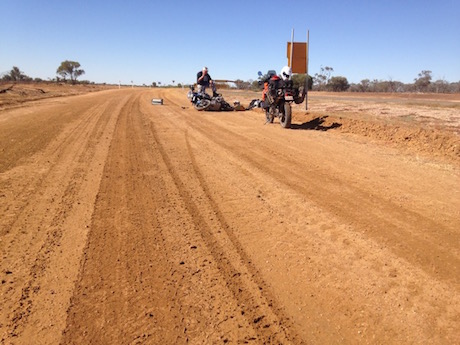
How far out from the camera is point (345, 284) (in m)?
2.85

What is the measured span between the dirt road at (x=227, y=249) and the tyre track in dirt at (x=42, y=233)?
15 mm

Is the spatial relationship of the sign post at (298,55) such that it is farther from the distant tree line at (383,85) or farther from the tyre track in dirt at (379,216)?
the distant tree line at (383,85)

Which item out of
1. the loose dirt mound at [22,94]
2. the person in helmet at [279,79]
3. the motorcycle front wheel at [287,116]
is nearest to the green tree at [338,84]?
the loose dirt mound at [22,94]

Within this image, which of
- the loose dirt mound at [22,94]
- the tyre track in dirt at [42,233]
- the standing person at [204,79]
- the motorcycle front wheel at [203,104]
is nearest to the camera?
Result: the tyre track in dirt at [42,233]

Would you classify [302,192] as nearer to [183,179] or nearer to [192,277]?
[183,179]

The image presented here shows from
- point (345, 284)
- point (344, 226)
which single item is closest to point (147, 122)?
point (344, 226)

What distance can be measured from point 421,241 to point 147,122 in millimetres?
9722

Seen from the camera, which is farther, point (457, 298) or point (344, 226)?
point (344, 226)

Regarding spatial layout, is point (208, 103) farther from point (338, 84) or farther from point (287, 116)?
point (338, 84)

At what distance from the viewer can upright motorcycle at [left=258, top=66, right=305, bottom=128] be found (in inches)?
421

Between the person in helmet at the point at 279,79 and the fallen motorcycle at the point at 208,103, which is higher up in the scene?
the person in helmet at the point at 279,79

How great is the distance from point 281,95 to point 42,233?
8.79 meters

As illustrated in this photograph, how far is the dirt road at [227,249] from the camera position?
2.40 metres

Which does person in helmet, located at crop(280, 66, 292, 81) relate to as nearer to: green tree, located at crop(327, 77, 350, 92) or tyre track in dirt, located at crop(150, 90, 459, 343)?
tyre track in dirt, located at crop(150, 90, 459, 343)
